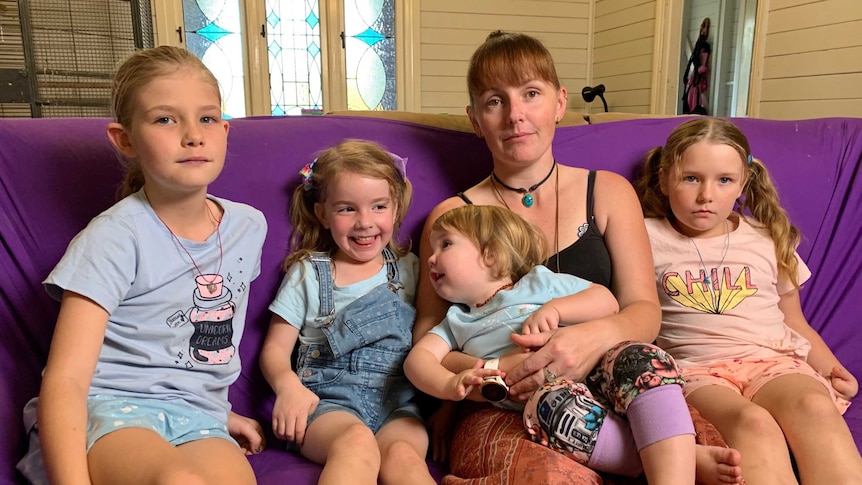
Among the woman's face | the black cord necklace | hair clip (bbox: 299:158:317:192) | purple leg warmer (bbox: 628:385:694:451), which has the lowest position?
purple leg warmer (bbox: 628:385:694:451)

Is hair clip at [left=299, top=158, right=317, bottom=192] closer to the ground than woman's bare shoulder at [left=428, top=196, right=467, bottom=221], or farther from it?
farther from it

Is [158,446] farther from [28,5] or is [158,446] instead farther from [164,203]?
[28,5]

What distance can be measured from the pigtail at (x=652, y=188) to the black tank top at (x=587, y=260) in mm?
290

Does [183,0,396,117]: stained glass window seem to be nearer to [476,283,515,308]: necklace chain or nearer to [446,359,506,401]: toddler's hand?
[476,283,515,308]: necklace chain

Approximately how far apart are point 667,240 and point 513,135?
1.68 feet

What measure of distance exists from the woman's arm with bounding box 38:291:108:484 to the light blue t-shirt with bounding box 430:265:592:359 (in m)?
0.66

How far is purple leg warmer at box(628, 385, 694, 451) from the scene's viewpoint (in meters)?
0.99

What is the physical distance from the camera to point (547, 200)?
152 cm

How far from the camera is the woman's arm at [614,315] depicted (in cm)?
115

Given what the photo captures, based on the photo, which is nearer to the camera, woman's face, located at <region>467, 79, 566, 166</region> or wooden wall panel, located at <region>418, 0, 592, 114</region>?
woman's face, located at <region>467, 79, 566, 166</region>

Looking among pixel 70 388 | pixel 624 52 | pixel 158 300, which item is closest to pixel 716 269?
pixel 158 300

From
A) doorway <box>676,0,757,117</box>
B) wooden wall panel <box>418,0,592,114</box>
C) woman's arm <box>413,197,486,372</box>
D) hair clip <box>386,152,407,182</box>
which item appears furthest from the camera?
doorway <box>676,0,757,117</box>

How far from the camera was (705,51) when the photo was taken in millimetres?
5027

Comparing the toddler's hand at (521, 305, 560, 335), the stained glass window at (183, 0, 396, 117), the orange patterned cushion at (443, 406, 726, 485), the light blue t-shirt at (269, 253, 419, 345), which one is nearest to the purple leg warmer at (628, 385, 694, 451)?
the orange patterned cushion at (443, 406, 726, 485)
